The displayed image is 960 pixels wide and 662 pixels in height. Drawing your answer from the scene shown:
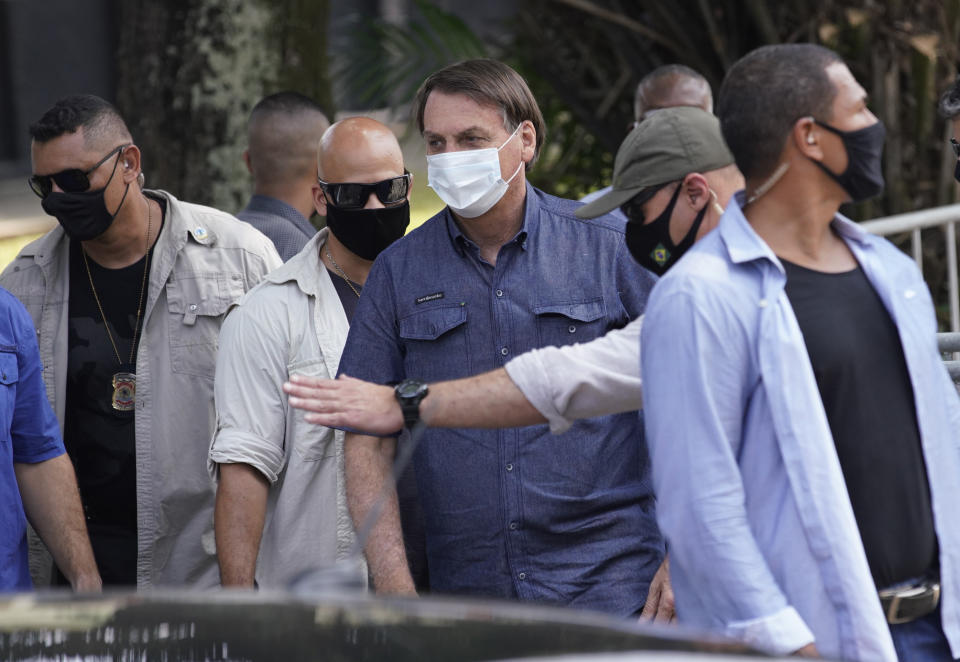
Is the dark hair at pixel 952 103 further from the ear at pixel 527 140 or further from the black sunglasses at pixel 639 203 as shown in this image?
the black sunglasses at pixel 639 203

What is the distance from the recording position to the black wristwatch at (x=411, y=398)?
10.0ft

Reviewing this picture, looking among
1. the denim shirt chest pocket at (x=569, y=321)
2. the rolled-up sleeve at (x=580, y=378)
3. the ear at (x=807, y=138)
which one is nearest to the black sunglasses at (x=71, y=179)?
the denim shirt chest pocket at (x=569, y=321)

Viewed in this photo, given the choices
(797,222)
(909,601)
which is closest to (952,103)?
(797,222)

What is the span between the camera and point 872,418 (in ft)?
8.83

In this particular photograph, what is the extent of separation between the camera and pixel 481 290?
3668mm

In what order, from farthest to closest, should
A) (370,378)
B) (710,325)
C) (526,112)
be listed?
(526,112) → (370,378) → (710,325)

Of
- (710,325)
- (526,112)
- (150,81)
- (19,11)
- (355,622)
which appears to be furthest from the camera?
(19,11)

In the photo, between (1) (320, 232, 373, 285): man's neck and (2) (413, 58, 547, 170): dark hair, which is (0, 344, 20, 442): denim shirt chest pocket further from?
(2) (413, 58, 547, 170): dark hair

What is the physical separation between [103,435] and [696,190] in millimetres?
2307

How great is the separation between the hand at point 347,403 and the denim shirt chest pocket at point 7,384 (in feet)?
3.60

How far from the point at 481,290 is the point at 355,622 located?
1755mm

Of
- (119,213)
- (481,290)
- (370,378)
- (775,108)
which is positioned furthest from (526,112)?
(119,213)

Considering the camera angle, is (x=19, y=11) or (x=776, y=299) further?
(x=19, y=11)

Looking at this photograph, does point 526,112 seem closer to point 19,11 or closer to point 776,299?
point 776,299
